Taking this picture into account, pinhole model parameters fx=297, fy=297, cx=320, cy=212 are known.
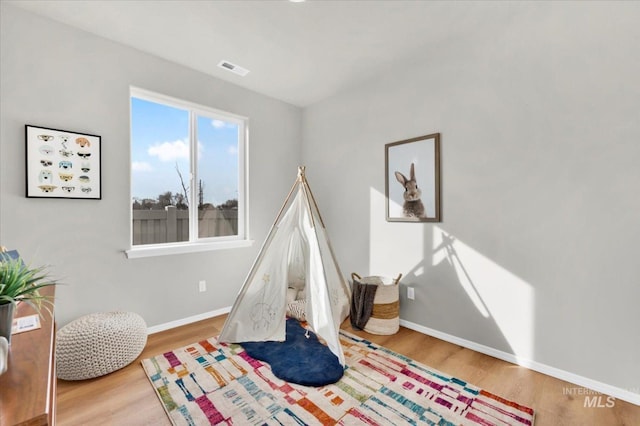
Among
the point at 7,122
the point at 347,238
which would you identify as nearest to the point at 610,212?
the point at 347,238

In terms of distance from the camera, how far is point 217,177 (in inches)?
137

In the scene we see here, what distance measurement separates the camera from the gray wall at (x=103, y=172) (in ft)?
7.27

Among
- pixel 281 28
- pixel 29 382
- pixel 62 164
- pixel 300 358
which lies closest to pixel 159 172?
pixel 62 164

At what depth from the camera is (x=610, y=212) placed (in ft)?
6.40

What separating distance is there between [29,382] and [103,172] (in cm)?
228

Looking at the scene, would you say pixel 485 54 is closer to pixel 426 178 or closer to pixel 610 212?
pixel 426 178

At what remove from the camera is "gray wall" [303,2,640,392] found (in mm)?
1921

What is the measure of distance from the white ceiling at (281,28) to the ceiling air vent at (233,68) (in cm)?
6

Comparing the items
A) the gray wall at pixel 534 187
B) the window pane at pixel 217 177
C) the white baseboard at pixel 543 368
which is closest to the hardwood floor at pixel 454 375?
the white baseboard at pixel 543 368

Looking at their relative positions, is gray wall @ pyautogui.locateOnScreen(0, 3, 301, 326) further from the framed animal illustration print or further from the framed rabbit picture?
the framed rabbit picture

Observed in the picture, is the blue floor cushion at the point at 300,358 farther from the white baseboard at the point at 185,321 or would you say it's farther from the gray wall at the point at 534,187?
the gray wall at the point at 534,187

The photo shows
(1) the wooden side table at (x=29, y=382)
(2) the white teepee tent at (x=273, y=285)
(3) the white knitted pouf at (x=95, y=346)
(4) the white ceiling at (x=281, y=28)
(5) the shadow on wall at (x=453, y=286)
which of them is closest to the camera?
(1) the wooden side table at (x=29, y=382)

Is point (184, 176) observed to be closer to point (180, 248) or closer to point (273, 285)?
point (180, 248)

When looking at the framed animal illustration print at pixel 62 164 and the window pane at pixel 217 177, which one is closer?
the framed animal illustration print at pixel 62 164
